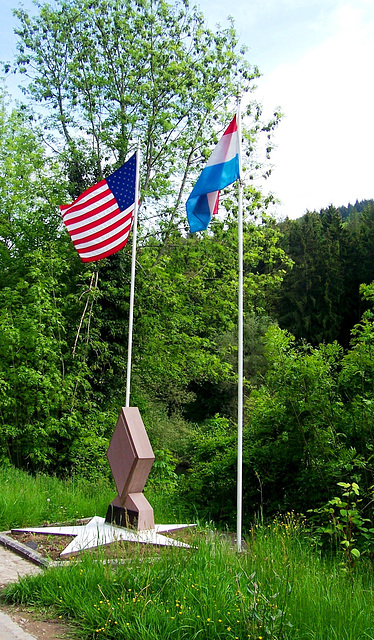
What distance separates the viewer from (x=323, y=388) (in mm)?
7402

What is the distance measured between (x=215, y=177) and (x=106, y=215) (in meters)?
2.10

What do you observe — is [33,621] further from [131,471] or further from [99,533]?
[131,471]

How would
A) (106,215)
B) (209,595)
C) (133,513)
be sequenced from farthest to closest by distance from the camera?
(106,215), (133,513), (209,595)

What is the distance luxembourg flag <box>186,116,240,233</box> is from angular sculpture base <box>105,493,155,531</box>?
330 cm

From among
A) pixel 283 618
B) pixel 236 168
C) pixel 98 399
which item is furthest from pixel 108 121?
pixel 283 618

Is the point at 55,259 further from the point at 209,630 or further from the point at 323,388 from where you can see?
the point at 209,630

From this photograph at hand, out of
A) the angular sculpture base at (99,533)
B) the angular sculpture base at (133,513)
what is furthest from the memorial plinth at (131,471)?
the angular sculpture base at (99,533)

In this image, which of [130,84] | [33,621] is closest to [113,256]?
[130,84]

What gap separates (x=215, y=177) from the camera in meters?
7.12

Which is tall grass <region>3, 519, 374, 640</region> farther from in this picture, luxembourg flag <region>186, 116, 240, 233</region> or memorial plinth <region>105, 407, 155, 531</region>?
luxembourg flag <region>186, 116, 240, 233</region>

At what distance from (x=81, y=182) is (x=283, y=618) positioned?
1524cm

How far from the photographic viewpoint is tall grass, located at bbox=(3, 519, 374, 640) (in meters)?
3.68

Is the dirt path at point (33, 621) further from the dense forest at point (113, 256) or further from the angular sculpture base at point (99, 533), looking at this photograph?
the dense forest at point (113, 256)

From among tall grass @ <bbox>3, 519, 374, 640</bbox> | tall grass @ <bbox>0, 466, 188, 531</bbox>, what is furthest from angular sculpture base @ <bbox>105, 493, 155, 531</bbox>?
tall grass @ <bbox>3, 519, 374, 640</bbox>
